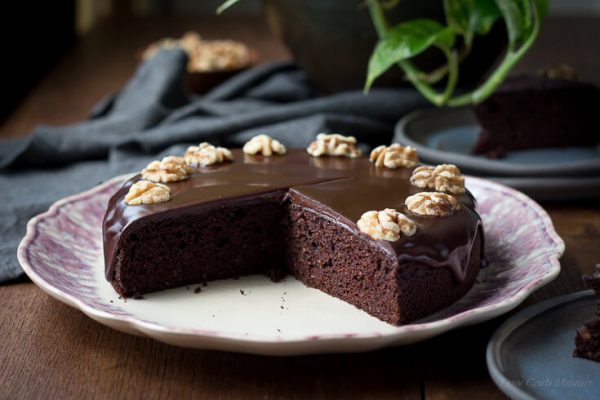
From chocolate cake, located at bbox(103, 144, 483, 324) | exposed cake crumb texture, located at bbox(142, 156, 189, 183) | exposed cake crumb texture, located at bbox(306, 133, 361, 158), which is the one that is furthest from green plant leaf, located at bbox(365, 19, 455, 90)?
exposed cake crumb texture, located at bbox(142, 156, 189, 183)

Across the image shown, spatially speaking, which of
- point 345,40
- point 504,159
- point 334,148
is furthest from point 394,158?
point 345,40

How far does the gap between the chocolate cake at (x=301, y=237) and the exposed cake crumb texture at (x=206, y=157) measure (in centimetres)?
1

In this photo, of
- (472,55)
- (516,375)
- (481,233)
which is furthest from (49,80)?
(516,375)

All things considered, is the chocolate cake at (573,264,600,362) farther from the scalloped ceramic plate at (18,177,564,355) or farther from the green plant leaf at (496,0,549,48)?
the green plant leaf at (496,0,549,48)

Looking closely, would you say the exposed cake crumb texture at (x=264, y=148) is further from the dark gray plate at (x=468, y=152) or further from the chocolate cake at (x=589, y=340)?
the chocolate cake at (x=589, y=340)

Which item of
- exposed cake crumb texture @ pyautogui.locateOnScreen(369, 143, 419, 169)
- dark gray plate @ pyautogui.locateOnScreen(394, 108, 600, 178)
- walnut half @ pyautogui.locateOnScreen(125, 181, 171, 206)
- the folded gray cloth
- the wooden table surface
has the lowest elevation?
the folded gray cloth

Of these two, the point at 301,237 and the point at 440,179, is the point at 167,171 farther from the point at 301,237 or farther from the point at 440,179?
the point at 440,179

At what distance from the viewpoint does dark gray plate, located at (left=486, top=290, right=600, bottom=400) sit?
1407 mm

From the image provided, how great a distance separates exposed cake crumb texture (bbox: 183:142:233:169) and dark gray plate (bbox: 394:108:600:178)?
0.64 metres

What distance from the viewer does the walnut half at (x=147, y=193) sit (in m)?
1.92

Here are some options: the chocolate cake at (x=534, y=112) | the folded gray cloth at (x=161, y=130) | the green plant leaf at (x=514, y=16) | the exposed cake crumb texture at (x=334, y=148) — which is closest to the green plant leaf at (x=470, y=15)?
the green plant leaf at (x=514, y=16)

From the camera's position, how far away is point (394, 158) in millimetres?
2115

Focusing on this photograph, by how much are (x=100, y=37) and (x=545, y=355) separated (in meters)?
3.73

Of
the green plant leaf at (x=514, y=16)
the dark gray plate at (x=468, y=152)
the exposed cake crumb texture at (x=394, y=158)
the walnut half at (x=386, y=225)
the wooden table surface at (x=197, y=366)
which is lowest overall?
the dark gray plate at (x=468, y=152)
